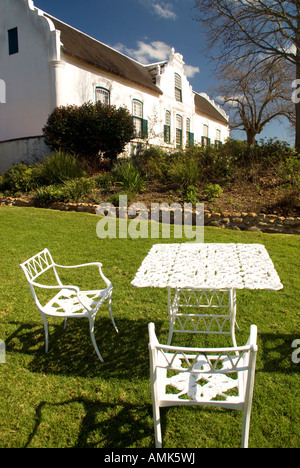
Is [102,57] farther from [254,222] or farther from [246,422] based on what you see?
[246,422]

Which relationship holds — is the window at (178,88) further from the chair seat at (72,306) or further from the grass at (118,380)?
the chair seat at (72,306)

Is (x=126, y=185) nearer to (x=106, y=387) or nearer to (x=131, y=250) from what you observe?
(x=131, y=250)

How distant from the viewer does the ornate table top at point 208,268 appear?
2.69 metres

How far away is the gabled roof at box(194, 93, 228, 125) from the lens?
87.8ft

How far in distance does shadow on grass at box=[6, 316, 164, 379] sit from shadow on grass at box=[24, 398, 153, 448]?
14.6 inches

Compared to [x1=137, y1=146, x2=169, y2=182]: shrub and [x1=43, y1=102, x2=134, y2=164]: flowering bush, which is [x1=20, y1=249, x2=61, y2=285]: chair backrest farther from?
[x1=43, y1=102, x2=134, y2=164]: flowering bush

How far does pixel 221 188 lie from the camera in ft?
32.9

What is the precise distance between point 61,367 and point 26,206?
8.71 metres

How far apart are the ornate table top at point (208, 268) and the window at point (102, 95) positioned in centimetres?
1488

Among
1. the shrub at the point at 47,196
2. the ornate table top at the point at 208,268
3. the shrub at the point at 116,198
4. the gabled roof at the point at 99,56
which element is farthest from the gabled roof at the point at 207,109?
the ornate table top at the point at 208,268

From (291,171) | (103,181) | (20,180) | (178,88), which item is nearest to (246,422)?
(291,171)

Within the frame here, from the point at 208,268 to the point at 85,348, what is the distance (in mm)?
1642

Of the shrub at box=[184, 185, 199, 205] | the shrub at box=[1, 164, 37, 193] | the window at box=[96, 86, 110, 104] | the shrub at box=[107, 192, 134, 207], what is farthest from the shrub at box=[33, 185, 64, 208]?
the window at box=[96, 86, 110, 104]
